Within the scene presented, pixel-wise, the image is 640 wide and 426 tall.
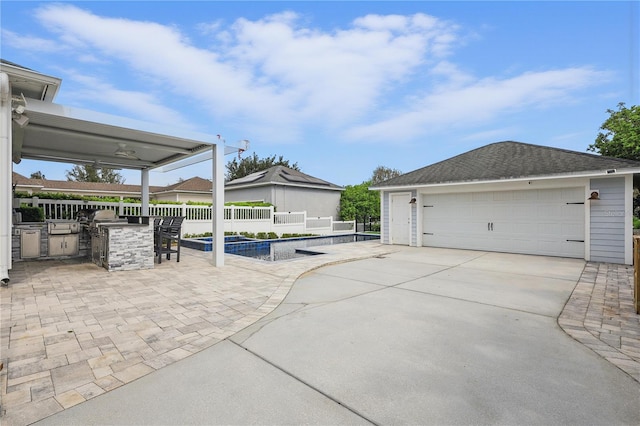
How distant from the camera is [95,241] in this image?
712cm

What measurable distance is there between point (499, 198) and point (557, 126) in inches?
294

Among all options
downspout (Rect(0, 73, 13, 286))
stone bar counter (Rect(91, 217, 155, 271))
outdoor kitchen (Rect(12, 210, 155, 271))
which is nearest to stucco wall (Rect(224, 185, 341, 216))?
outdoor kitchen (Rect(12, 210, 155, 271))

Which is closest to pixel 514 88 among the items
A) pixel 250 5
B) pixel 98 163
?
pixel 250 5

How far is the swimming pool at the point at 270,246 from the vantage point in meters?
10.4

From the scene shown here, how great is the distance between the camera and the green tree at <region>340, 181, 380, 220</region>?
20500 millimetres

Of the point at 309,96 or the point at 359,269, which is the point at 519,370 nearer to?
the point at 359,269

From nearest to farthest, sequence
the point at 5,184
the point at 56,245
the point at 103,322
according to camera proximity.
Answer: the point at 103,322 → the point at 5,184 → the point at 56,245

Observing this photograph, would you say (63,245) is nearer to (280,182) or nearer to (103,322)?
(103,322)

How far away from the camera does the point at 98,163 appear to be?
1066 cm

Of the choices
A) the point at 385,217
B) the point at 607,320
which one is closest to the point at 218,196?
the point at 607,320

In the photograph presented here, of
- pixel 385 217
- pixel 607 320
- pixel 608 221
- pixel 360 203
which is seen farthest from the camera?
pixel 360 203

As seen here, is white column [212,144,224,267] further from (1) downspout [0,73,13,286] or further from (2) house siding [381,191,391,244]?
(2) house siding [381,191,391,244]

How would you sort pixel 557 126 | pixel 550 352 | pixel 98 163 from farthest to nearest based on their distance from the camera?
pixel 557 126, pixel 98 163, pixel 550 352

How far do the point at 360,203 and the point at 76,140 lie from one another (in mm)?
15948
